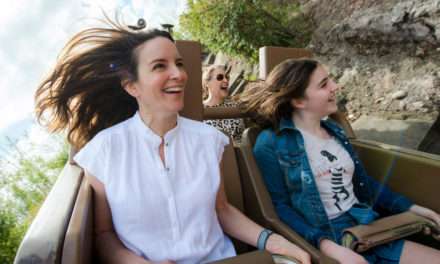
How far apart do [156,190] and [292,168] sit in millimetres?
725

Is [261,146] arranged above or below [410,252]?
above

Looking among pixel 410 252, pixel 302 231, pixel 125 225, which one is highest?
pixel 125 225

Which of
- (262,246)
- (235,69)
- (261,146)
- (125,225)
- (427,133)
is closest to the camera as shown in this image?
(125,225)

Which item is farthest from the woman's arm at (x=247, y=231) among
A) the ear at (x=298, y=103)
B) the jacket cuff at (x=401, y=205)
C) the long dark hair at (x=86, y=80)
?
the jacket cuff at (x=401, y=205)

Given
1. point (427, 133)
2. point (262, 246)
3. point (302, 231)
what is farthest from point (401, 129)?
point (262, 246)

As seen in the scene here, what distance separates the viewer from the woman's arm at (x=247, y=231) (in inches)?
49.8

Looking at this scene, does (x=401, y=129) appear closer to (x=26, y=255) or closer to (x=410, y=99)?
(x=410, y=99)

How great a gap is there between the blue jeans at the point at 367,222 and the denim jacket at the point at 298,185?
0.05 meters

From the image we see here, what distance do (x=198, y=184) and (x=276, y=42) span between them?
4060 millimetres

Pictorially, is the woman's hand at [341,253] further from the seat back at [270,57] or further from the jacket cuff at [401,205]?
the seat back at [270,57]

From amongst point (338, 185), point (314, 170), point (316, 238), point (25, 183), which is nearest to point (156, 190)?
point (316, 238)

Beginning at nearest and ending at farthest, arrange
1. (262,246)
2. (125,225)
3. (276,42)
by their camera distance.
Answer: (125,225) → (262,246) → (276,42)

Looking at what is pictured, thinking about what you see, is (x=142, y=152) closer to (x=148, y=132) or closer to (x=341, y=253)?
(x=148, y=132)

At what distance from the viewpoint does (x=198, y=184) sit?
50.9 inches
